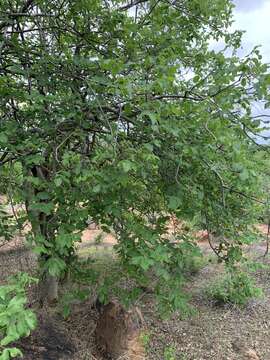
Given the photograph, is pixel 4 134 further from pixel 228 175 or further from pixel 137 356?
pixel 137 356

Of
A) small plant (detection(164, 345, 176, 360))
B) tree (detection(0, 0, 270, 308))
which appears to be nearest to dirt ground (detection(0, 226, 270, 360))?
small plant (detection(164, 345, 176, 360))

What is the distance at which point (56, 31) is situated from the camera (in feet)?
8.95

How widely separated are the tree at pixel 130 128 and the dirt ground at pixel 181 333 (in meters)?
0.74

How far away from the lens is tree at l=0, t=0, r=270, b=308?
1841mm

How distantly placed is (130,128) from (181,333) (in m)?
1.99

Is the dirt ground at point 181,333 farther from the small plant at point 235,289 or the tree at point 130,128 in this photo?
the tree at point 130,128

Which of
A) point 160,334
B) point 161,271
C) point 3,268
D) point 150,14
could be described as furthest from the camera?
point 3,268

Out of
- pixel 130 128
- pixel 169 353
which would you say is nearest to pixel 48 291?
pixel 169 353

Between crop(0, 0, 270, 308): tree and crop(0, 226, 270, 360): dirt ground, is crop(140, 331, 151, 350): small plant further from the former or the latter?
crop(0, 0, 270, 308): tree

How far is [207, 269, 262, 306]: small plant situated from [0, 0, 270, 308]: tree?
0.99 m

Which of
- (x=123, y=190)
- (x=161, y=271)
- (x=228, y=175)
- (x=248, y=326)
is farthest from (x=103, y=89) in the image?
(x=248, y=326)

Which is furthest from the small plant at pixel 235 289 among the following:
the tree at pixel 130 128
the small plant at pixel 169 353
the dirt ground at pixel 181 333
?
the tree at pixel 130 128

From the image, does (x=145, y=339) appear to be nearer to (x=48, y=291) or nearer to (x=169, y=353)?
(x=169, y=353)

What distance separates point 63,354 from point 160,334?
869 mm
